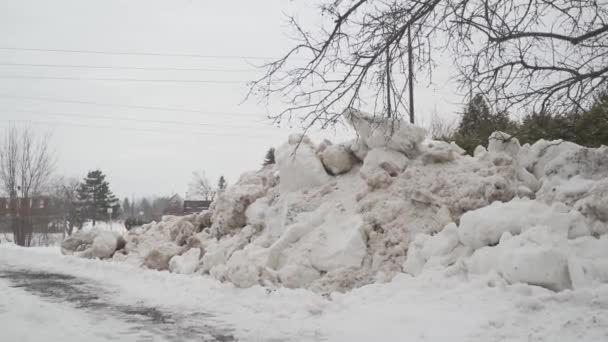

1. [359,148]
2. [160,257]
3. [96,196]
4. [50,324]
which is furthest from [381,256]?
[96,196]

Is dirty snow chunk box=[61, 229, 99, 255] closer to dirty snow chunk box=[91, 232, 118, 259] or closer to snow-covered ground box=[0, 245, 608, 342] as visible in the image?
dirty snow chunk box=[91, 232, 118, 259]

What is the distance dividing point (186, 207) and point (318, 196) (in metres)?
26.6

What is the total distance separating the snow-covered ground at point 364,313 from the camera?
4398mm

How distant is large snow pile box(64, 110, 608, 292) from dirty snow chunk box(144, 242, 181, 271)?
0.03m

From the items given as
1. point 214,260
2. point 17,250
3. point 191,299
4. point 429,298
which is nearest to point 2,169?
point 17,250

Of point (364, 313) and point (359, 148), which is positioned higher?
point (359, 148)

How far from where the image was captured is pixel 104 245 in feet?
44.2

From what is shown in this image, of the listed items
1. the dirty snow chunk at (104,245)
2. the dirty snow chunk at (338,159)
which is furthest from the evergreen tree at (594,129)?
the dirty snow chunk at (104,245)

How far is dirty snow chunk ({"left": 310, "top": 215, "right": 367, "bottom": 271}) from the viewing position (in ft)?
24.4

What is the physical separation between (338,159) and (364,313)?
516 cm

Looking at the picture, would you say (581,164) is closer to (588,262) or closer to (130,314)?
(588,262)

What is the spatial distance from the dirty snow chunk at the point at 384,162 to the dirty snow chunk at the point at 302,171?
104 centimetres

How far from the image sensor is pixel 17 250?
1627cm

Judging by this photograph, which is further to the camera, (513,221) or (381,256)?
(381,256)
